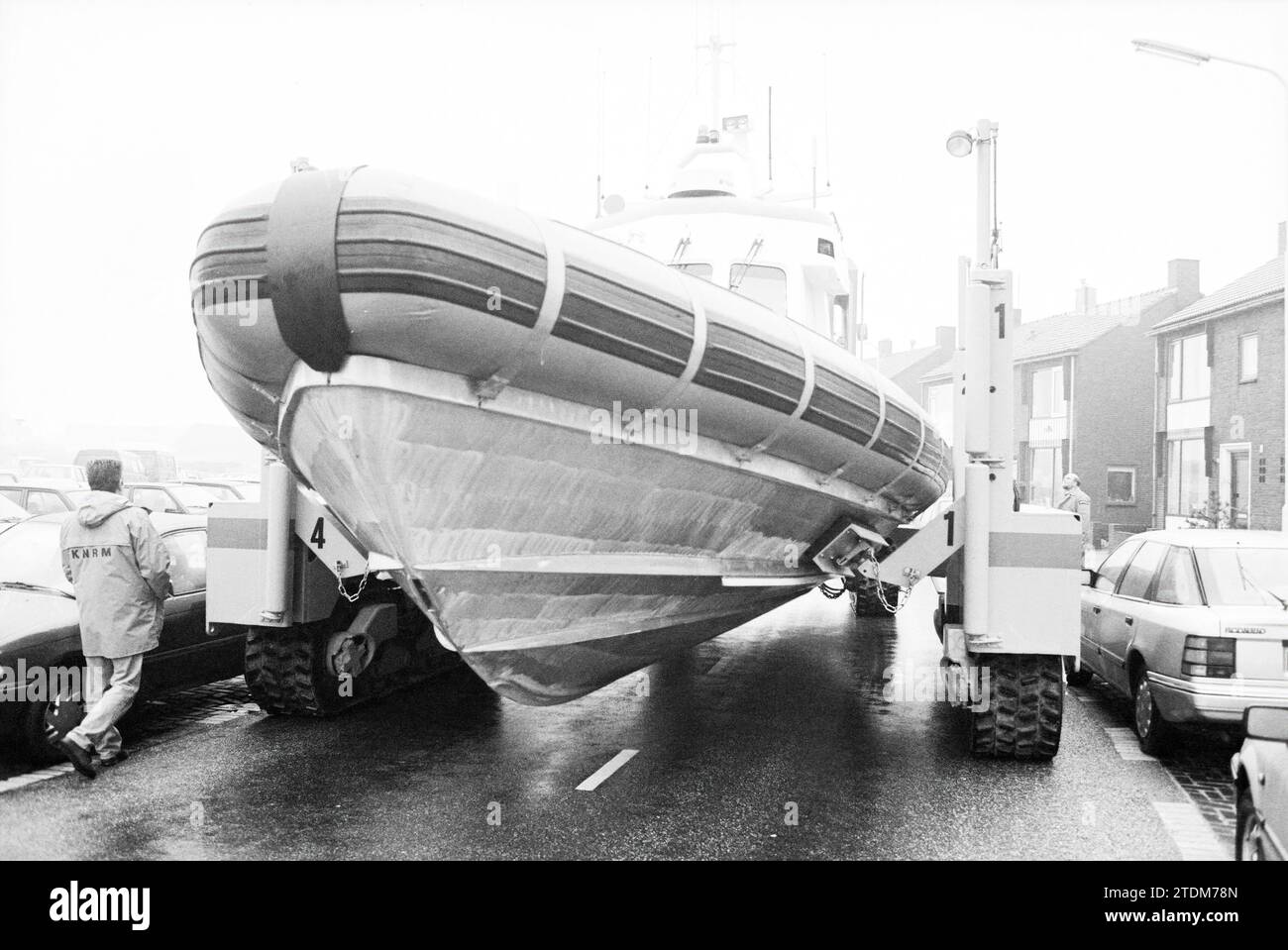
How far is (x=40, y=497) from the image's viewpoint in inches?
472

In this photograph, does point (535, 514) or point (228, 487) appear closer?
point (535, 514)

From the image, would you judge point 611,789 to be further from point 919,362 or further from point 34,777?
point 919,362

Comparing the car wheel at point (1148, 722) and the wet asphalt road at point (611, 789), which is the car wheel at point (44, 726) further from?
the car wheel at point (1148, 722)

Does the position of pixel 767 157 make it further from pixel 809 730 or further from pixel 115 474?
pixel 115 474

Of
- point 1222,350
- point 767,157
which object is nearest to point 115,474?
point 767,157

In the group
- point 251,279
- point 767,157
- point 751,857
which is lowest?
point 751,857

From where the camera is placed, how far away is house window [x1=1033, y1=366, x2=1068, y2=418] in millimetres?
33188

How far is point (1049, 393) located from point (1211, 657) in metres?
30.5

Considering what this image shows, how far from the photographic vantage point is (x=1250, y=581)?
5.68m

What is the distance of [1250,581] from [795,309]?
325 cm

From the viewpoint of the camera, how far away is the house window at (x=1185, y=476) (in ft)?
87.1

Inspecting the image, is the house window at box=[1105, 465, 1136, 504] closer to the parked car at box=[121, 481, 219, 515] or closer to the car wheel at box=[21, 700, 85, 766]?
the parked car at box=[121, 481, 219, 515]

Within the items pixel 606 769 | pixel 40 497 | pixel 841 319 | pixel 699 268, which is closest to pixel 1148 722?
pixel 606 769

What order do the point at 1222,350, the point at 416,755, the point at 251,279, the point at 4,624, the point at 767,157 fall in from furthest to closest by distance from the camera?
the point at 1222,350 < the point at 767,157 < the point at 416,755 < the point at 4,624 < the point at 251,279
